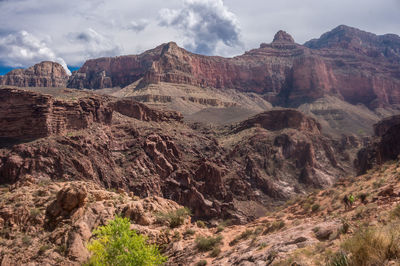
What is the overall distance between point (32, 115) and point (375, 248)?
49091 mm

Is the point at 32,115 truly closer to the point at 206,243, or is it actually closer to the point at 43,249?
the point at 43,249

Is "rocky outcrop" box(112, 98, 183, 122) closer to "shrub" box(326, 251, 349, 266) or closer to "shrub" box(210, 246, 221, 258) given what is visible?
"shrub" box(210, 246, 221, 258)

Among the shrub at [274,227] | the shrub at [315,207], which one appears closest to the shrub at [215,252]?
the shrub at [274,227]

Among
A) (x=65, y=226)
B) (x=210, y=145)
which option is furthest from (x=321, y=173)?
(x=65, y=226)

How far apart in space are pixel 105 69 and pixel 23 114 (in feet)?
523

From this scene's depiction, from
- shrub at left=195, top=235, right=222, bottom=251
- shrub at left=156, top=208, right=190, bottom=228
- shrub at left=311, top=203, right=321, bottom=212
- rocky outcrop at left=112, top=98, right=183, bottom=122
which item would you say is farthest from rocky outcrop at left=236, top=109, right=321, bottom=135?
shrub at left=195, top=235, right=222, bottom=251

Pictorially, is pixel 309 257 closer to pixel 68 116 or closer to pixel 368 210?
pixel 368 210

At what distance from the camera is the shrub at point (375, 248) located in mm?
7824

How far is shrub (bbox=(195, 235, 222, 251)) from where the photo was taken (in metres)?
17.9

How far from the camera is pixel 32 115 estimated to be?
4728 centimetres

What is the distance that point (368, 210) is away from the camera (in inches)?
572

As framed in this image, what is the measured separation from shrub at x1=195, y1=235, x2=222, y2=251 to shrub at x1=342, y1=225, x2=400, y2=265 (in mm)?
10535

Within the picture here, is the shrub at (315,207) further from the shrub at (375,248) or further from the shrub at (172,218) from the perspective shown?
the shrub at (375,248)

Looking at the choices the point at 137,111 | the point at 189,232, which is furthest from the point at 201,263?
the point at 137,111
